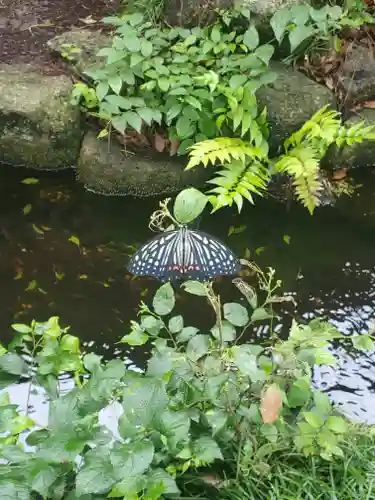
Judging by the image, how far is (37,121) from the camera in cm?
451

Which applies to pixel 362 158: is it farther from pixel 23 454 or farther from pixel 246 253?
pixel 23 454

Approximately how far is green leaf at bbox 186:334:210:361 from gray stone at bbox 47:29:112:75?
297 centimetres

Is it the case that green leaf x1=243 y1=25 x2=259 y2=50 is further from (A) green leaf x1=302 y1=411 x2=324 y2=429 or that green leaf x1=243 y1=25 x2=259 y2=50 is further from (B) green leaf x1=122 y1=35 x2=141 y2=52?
(A) green leaf x1=302 y1=411 x2=324 y2=429

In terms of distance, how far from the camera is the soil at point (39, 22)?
5027 millimetres

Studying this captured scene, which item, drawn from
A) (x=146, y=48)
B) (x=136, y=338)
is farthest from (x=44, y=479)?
(x=146, y=48)

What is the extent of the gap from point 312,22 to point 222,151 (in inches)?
51.6

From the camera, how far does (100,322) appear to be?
3.54 meters

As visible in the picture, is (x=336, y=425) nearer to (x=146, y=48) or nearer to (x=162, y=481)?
(x=162, y=481)

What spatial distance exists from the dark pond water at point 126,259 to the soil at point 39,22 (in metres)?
0.97

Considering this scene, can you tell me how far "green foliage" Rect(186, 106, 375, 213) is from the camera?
3807 millimetres

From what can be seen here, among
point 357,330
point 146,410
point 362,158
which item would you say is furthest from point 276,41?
point 146,410

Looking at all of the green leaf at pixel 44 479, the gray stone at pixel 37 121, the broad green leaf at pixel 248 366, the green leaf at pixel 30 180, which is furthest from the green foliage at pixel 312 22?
the green leaf at pixel 44 479

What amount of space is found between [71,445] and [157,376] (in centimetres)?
34

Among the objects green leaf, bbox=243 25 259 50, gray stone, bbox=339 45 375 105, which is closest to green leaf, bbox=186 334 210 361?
green leaf, bbox=243 25 259 50
